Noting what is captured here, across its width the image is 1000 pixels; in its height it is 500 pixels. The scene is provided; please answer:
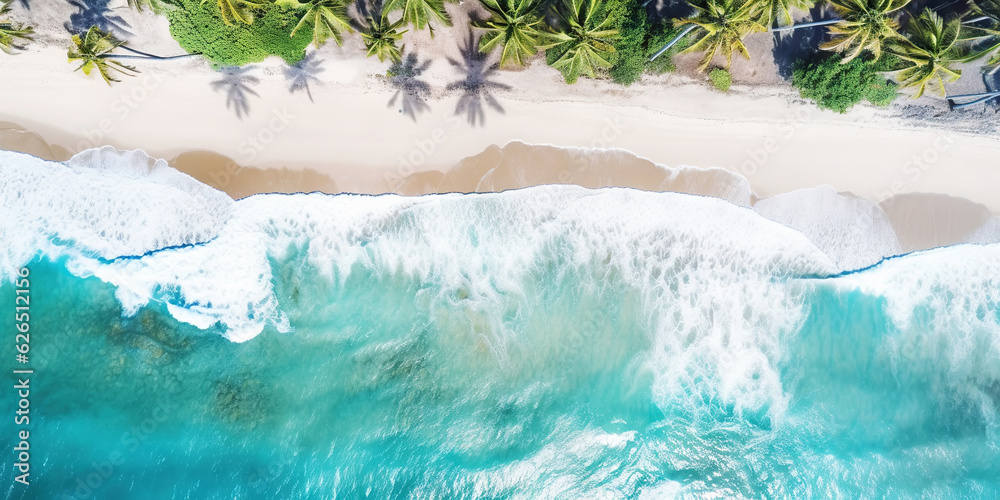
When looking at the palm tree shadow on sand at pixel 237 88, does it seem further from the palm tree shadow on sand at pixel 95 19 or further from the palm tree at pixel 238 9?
the palm tree shadow on sand at pixel 95 19

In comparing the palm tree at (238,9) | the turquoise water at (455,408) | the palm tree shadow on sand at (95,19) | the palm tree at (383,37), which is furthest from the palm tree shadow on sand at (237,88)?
the turquoise water at (455,408)

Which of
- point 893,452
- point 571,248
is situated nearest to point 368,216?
point 571,248

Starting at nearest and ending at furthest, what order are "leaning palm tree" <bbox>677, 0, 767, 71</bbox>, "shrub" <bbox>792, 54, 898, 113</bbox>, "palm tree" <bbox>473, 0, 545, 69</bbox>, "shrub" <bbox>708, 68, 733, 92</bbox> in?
"leaning palm tree" <bbox>677, 0, 767, 71</bbox>, "palm tree" <bbox>473, 0, 545, 69</bbox>, "shrub" <bbox>792, 54, 898, 113</bbox>, "shrub" <bbox>708, 68, 733, 92</bbox>

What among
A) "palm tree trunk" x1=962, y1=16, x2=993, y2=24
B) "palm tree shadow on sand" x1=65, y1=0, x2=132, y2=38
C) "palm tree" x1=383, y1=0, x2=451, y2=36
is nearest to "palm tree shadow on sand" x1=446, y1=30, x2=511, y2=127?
"palm tree" x1=383, y1=0, x2=451, y2=36

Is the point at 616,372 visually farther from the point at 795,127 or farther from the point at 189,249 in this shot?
the point at 189,249

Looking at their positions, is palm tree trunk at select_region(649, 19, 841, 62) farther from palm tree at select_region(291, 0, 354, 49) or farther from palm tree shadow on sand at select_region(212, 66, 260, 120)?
palm tree shadow on sand at select_region(212, 66, 260, 120)

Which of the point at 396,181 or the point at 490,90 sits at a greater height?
the point at 490,90

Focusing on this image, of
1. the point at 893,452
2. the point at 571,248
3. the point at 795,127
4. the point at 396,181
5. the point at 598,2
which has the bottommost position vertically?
the point at 893,452
